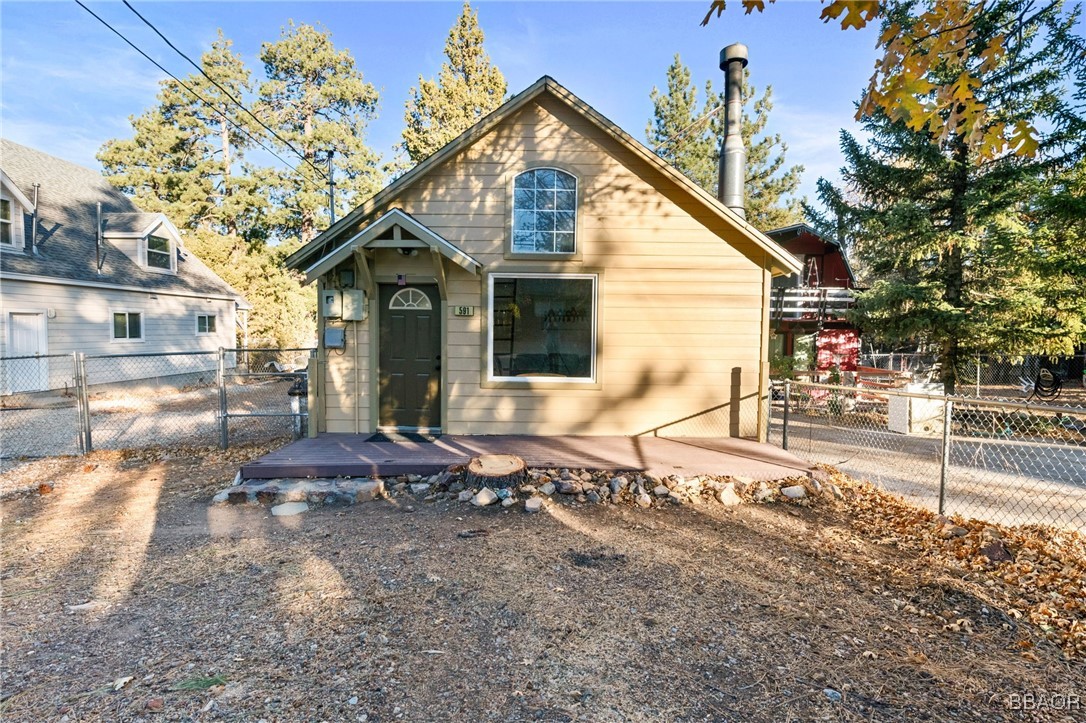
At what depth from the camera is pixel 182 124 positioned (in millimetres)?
25781

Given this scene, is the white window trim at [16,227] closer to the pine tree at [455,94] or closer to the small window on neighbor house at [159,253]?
the small window on neighbor house at [159,253]

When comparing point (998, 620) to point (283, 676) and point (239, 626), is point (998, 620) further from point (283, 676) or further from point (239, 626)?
point (239, 626)

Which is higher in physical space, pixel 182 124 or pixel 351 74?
pixel 351 74

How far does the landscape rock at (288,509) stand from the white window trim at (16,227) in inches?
537

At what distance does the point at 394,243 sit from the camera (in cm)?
638

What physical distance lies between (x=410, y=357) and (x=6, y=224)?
521 inches

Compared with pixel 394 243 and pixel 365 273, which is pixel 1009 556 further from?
pixel 365 273

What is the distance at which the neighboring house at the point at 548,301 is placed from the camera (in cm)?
697

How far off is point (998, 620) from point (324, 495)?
18.0 ft

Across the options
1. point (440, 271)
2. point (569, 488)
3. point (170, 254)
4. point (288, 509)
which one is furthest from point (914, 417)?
point (170, 254)

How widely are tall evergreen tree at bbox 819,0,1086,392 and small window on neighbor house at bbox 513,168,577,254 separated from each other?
18.4ft

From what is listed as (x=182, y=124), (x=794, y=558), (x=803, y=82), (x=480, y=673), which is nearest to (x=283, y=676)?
(x=480, y=673)

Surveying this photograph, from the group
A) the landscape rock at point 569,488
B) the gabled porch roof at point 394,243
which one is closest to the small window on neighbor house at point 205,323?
the gabled porch roof at point 394,243

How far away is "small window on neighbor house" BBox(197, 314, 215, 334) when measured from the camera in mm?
17961
